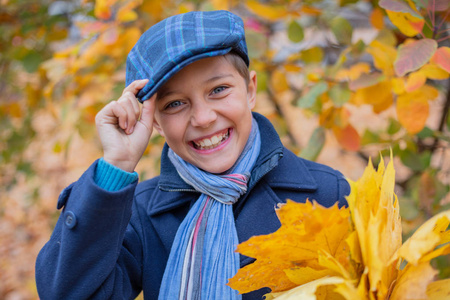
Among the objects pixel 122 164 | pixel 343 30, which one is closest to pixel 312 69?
pixel 343 30

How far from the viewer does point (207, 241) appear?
1313mm

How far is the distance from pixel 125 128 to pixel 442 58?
1.01 m

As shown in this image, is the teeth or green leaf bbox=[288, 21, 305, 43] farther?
green leaf bbox=[288, 21, 305, 43]

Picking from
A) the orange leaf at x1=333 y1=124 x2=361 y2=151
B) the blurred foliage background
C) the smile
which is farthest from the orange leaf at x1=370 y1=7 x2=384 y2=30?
the smile

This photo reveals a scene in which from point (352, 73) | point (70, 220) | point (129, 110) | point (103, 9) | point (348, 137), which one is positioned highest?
point (103, 9)

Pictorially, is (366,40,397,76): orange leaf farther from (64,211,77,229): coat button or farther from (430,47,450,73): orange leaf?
(64,211,77,229): coat button

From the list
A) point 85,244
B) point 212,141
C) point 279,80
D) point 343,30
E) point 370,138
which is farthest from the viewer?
point 279,80

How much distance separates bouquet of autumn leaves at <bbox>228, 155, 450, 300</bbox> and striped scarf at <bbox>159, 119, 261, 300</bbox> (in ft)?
1.30

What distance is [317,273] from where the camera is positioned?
820mm

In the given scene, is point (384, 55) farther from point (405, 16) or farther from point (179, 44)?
point (179, 44)

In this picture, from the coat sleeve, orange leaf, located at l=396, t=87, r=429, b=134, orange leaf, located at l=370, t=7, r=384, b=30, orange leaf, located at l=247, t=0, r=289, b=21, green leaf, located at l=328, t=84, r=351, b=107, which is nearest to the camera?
the coat sleeve

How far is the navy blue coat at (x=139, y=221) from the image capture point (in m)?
1.13

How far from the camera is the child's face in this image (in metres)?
1.28

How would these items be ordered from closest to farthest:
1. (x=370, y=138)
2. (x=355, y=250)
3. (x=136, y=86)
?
1. (x=355, y=250)
2. (x=136, y=86)
3. (x=370, y=138)
